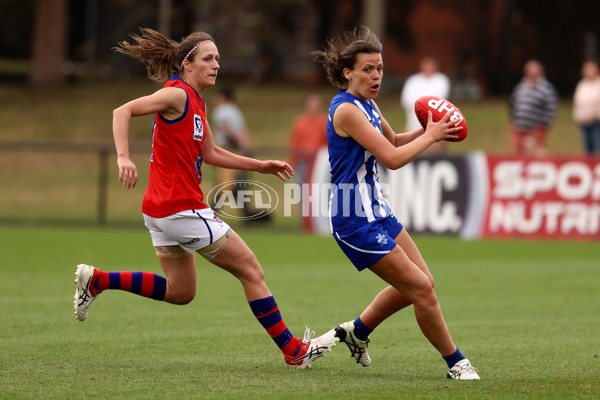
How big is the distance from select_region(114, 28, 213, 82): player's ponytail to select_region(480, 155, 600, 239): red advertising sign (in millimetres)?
9473

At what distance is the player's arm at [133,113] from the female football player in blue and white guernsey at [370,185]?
3.16ft

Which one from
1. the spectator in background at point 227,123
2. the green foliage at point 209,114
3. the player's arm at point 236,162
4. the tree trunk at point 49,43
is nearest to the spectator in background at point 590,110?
the spectator in background at point 227,123

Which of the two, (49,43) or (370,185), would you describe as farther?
(49,43)

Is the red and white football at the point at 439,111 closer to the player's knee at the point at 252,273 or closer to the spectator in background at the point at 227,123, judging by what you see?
the player's knee at the point at 252,273

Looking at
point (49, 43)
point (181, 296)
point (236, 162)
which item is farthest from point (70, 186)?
point (181, 296)

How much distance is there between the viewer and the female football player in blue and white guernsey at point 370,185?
5.60 metres

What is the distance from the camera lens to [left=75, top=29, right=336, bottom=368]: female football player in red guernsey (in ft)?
19.4

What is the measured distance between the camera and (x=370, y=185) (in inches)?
226

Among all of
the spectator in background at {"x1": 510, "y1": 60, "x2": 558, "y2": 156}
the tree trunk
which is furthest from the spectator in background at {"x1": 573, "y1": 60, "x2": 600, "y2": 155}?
the tree trunk

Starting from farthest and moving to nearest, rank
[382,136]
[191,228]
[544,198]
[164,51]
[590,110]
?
[590,110]
[544,198]
[164,51]
[191,228]
[382,136]

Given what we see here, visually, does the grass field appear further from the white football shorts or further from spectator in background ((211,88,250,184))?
spectator in background ((211,88,250,184))

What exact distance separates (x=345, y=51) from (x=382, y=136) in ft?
2.00

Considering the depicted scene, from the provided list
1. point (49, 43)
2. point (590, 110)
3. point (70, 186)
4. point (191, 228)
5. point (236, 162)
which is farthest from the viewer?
point (49, 43)

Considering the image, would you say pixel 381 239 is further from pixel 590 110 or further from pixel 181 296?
pixel 590 110
